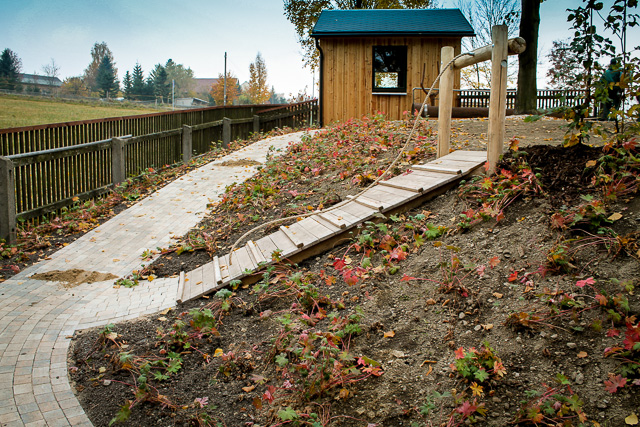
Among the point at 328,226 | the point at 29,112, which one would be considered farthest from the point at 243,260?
the point at 29,112

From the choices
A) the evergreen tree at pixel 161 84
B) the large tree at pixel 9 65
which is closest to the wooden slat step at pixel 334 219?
the large tree at pixel 9 65

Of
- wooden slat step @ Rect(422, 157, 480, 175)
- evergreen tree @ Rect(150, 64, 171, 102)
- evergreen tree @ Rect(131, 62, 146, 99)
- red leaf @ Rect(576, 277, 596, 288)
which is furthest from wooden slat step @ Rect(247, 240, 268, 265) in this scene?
evergreen tree @ Rect(150, 64, 171, 102)

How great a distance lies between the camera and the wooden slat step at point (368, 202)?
574 cm

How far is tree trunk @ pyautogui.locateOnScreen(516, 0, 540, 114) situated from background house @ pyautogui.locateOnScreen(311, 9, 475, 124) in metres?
3.10

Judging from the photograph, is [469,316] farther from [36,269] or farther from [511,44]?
[36,269]

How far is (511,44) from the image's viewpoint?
18.1 feet

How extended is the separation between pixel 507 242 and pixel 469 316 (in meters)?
1.02

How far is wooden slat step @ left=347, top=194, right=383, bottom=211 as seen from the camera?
226 inches

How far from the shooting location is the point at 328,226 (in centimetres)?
582

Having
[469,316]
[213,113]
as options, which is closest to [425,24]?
[213,113]

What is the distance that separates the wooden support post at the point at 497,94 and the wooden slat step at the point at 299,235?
7.01ft

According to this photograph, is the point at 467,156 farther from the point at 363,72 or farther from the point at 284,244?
the point at 363,72

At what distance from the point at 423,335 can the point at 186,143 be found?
11.6 metres

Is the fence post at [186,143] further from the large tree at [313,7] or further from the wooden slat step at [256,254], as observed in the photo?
the large tree at [313,7]
